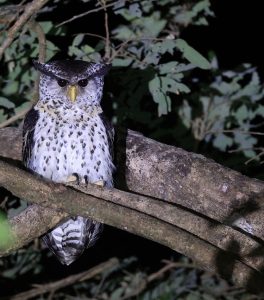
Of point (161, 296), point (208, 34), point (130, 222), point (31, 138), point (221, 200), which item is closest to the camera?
point (130, 222)

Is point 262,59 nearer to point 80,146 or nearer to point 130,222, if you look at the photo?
point 80,146

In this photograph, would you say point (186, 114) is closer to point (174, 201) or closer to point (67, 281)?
point (174, 201)

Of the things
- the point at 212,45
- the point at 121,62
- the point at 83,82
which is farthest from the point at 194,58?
the point at 212,45

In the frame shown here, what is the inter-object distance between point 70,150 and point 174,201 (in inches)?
22.6

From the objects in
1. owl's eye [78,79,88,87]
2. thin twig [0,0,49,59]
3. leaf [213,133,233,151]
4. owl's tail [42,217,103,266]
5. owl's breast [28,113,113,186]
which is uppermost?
thin twig [0,0,49,59]

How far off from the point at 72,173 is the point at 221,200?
74 cm

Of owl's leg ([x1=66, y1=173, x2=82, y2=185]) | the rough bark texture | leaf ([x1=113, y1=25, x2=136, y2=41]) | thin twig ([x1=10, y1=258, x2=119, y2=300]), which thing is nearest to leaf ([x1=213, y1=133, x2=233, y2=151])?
leaf ([x1=113, y1=25, x2=136, y2=41])

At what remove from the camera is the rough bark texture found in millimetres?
2066

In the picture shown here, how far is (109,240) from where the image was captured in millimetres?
5082

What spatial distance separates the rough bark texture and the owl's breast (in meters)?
0.23

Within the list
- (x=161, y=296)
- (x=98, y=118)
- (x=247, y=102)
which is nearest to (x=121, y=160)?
(x=98, y=118)

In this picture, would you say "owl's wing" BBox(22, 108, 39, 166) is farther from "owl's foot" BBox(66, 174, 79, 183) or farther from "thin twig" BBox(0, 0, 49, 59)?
"thin twig" BBox(0, 0, 49, 59)

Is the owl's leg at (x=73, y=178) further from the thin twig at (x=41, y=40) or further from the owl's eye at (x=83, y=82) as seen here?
the thin twig at (x=41, y=40)

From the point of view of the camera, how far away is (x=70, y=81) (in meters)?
3.22
